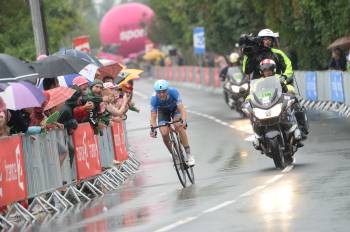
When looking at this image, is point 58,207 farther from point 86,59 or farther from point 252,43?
point 86,59

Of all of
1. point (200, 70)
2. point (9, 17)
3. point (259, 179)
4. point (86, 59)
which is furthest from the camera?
point (200, 70)

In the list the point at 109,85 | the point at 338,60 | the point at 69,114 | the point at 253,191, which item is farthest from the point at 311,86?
the point at 253,191

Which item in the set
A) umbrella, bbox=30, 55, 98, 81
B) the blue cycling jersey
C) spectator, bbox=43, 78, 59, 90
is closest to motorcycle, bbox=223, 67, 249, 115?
umbrella, bbox=30, 55, 98, 81

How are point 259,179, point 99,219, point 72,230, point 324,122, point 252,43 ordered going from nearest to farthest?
1. point 72,230
2. point 99,219
3. point 259,179
4. point 252,43
5. point 324,122

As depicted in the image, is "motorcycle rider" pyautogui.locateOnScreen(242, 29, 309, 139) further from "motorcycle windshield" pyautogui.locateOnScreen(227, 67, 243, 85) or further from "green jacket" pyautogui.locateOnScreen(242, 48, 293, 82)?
"motorcycle windshield" pyautogui.locateOnScreen(227, 67, 243, 85)

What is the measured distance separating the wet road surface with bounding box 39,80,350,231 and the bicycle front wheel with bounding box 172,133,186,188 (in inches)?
7.7

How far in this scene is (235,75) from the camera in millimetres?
39125

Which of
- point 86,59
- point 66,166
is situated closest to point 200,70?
point 86,59

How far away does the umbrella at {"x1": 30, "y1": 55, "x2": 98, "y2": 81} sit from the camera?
68.8ft

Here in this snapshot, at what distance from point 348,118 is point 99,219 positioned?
16840mm

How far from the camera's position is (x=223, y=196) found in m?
15.9

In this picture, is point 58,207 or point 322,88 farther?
point 322,88

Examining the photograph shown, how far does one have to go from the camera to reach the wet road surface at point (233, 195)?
42.4ft

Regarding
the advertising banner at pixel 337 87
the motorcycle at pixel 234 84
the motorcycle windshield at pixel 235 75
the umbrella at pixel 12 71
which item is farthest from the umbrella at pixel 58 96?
the motorcycle windshield at pixel 235 75
